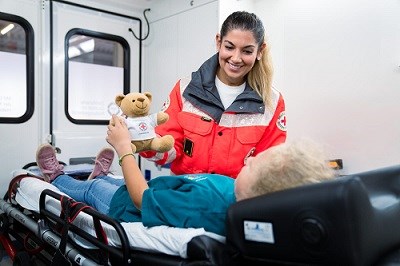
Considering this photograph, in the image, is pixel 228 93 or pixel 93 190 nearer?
pixel 228 93

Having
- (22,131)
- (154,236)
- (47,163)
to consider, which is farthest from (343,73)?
(22,131)

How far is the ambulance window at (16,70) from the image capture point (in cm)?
309

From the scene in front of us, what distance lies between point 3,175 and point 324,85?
2865 mm

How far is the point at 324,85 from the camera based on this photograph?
2.68 metres

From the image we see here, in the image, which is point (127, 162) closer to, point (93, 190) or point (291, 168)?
point (291, 168)

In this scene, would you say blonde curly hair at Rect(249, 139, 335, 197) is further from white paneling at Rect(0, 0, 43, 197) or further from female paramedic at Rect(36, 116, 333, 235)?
white paneling at Rect(0, 0, 43, 197)

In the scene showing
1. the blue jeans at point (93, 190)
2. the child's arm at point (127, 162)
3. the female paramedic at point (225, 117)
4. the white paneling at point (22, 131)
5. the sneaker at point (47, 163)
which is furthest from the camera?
the white paneling at point (22, 131)

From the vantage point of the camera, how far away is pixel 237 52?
1.71 m

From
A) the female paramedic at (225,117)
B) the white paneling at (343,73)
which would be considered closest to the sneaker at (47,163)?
the female paramedic at (225,117)

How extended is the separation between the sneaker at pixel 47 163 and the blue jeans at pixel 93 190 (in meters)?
0.09

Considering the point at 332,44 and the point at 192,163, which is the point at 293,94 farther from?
the point at 192,163

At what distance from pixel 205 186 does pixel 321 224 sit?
51 cm

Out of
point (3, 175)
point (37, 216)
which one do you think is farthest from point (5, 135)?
point (37, 216)

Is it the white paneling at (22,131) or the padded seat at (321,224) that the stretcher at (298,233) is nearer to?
the padded seat at (321,224)
